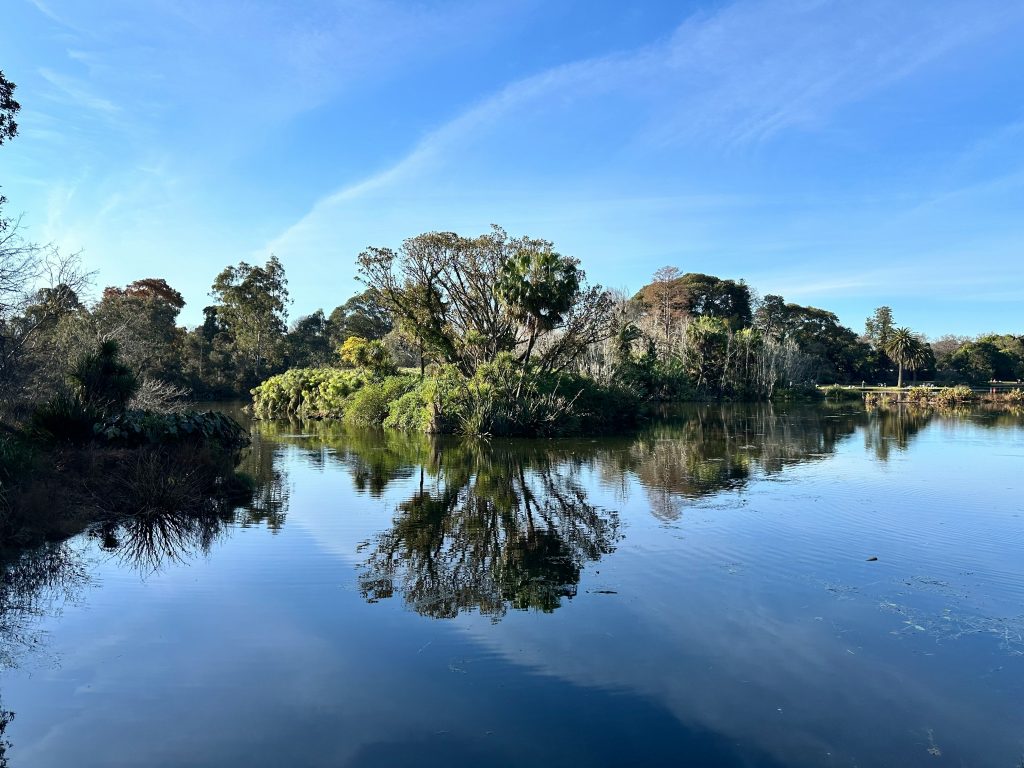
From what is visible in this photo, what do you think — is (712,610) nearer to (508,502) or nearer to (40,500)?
(508,502)

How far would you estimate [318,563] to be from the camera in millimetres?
8359

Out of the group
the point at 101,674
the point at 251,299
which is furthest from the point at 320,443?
the point at 251,299

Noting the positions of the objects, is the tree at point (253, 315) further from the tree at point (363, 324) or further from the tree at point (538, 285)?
the tree at point (538, 285)

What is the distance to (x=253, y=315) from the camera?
174 ft

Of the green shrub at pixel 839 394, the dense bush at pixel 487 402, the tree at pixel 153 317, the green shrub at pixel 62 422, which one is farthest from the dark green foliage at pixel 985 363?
the green shrub at pixel 62 422

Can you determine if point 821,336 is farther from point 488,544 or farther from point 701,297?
point 488,544

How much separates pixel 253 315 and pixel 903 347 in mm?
52280

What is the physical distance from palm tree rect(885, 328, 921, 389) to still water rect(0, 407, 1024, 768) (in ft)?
167

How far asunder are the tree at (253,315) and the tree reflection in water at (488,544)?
135 ft

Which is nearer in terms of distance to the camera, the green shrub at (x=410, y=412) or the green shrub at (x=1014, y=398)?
the green shrub at (x=410, y=412)

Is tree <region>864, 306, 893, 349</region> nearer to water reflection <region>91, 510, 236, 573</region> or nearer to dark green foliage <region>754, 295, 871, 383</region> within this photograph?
dark green foliage <region>754, 295, 871, 383</region>

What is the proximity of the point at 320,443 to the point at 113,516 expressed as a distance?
12.8 m

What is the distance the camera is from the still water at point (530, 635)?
442 cm

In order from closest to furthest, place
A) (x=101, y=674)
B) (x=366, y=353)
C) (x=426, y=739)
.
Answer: (x=426, y=739) < (x=101, y=674) < (x=366, y=353)
